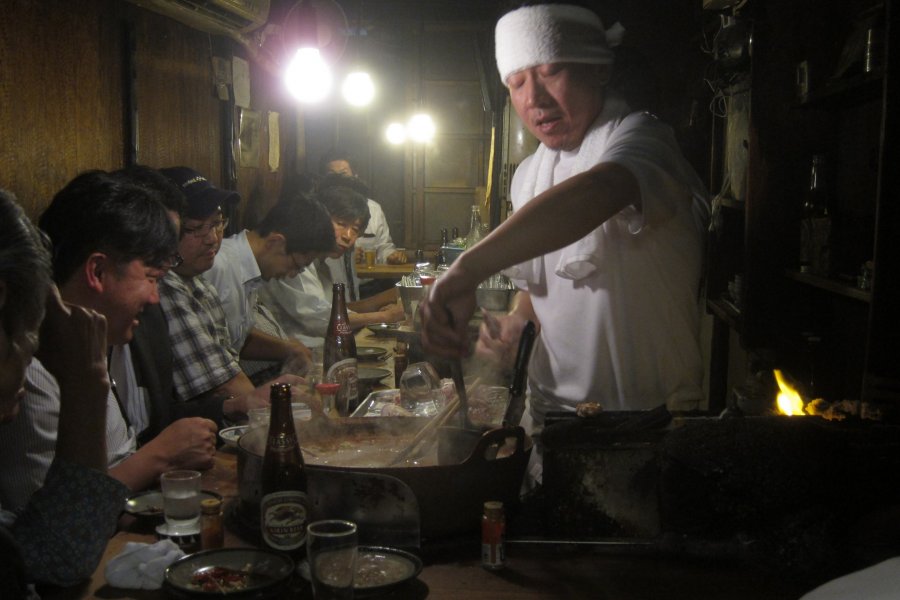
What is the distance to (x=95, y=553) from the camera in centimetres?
165

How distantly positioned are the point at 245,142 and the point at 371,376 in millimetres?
3298

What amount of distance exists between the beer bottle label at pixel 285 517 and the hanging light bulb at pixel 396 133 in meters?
9.76

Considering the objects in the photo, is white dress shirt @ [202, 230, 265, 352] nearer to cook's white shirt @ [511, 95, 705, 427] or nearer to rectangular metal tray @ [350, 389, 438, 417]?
rectangular metal tray @ [350, 389, 438, 417]

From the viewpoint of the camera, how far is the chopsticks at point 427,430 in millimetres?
2035

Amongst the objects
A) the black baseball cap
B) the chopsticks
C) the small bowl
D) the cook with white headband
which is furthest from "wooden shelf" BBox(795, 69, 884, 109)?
the small bowl

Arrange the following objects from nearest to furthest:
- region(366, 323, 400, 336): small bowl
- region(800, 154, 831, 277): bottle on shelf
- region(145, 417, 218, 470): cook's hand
A: region(145, 417, 218, 470): cook's hand
region(800, 154, 831, 277): bottle on shelf
region(366, 323, 400, 336): small bowl

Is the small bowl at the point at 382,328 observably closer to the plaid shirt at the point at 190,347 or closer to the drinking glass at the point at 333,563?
the plaid shirt at the point at 190,347

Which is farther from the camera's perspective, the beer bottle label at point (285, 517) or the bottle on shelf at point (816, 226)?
the bottle on shelf at point (816, 226)

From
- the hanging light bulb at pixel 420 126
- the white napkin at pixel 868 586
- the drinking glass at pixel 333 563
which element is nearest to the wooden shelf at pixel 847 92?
the white napkin at pixel 868 586

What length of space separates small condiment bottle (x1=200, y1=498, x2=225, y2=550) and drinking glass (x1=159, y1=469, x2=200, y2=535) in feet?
0.25

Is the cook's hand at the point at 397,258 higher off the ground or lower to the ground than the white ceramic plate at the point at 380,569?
lower

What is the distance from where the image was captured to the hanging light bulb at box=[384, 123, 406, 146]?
1109 centimetres

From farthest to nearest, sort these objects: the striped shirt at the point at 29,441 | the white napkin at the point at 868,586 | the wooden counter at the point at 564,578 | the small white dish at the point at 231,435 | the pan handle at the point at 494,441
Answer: the small white dish at the point at 231,435
the striped shirt at the point at 29,441
the pan handle at the point at 494,441
the wooden counter at the point at 564,578
the white napkin at the point at 868,586

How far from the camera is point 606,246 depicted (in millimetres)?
2166
